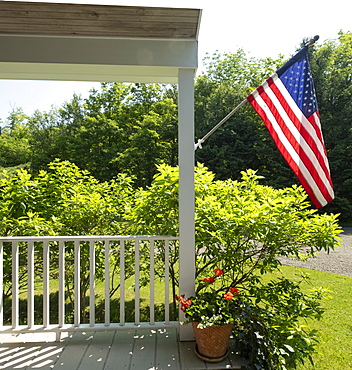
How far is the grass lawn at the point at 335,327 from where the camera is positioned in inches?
112

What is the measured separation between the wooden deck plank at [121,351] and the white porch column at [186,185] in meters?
0.46

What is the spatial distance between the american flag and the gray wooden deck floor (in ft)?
4.62

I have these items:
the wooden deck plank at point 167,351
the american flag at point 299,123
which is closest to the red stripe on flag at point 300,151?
the american flag at point 299,123

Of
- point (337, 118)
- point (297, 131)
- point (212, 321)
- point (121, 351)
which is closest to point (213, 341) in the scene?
point (212, 321)

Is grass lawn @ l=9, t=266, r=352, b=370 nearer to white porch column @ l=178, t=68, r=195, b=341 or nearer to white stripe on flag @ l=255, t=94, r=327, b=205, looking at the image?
white stripe on flag @ l=255, t=94, r=327, b=205

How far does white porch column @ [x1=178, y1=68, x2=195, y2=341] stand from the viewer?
2729 mm

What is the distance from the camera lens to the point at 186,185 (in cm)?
273

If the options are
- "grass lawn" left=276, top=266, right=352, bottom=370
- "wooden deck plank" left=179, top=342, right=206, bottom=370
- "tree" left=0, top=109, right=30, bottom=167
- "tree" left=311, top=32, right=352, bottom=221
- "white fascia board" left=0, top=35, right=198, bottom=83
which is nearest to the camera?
"wooden deck plank" left=179, top=342, right=206, bottom=370

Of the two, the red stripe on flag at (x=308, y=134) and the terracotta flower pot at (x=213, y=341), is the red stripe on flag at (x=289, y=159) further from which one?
the terracotta flower pot at (x=213, y=341)

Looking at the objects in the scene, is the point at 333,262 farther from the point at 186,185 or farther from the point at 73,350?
the point at 73,350

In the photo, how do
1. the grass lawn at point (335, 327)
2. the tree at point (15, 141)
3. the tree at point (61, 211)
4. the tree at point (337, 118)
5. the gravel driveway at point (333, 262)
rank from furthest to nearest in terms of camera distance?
the tree at point (337, 118) < the tree at point (15, 141) < the gravel driveway at point (333, 262) < the tree at point (61, 211) < the grass lawn at point (335, 327)

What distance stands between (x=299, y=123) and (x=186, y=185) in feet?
3.16

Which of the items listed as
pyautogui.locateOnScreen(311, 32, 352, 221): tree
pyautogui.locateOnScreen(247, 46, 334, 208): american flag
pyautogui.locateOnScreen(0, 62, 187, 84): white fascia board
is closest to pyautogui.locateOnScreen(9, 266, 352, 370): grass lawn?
pyautogui.locateOnScreen(247, 46, 334, 208): american flag

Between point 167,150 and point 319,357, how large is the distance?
1102cm
